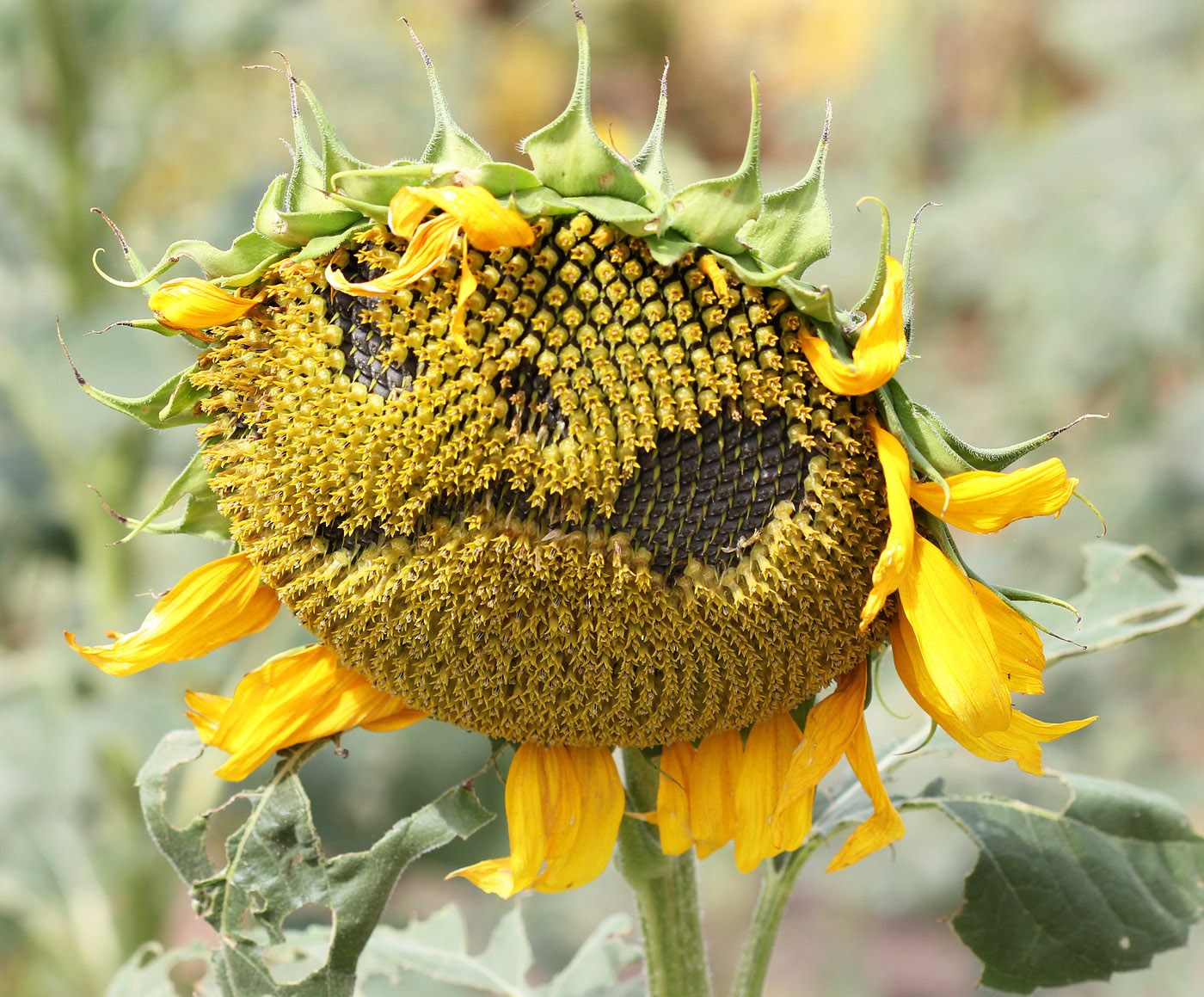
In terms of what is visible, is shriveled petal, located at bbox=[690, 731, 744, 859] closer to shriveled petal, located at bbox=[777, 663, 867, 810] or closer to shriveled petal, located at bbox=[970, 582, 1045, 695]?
shriveled petal, located at bbox=[777, 663, 867, 810]

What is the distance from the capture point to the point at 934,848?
4461 millimetres

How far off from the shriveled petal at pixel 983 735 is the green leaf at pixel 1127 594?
448 mm

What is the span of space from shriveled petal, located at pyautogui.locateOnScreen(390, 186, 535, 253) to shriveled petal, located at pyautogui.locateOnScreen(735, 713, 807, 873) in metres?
0.58

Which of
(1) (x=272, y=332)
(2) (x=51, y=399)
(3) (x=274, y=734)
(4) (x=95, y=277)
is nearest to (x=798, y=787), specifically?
(3) (x=274, y=734)

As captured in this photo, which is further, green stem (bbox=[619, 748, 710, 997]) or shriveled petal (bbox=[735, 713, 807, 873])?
green stem (bbox=[619, 748, 710, 997])

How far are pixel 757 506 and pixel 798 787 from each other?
0.31 m

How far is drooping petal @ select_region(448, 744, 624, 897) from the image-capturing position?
133 centimetres

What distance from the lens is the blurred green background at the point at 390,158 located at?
3244mm

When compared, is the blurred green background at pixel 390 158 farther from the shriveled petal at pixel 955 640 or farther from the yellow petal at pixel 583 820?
the shriveled petal at pixel 955 640

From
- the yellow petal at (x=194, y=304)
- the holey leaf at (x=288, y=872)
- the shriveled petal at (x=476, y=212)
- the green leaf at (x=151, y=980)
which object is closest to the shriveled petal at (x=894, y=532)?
the shriveled petal at (x=476, y=212)

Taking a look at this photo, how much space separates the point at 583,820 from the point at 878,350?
24.5 inches

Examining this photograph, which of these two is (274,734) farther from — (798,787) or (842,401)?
(842,401)

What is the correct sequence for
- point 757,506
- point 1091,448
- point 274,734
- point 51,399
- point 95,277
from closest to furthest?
point 757,506 → point 274,734 → point 51,399 → point 95,277 → point 1091,448

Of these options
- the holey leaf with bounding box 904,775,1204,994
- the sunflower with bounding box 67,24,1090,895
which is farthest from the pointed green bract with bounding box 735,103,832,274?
the holey leaf with bounding box 904,775,1204,994
